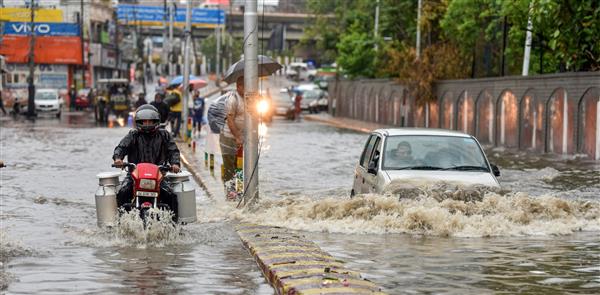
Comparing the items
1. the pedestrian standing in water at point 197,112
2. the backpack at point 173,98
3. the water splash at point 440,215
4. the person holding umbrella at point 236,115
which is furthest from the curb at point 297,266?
the pedestrian standing in water at point 197,112

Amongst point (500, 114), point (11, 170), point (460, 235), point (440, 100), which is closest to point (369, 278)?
point (460, 235)

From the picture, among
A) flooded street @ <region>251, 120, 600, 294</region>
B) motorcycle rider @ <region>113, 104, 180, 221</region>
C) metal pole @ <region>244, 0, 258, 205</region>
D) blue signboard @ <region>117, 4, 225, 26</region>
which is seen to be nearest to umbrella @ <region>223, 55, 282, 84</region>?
metal pole @ <region>244, 0, 258, 205</region>

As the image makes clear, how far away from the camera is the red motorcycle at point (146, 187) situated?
13297 mm

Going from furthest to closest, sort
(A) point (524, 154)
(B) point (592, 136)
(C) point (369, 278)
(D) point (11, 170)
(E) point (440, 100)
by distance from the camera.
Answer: (E) point (440, 100)
(A) point (524, 154)
(B) point (592, 136)
(D) point (11, 170)
(C) point (369, 278)

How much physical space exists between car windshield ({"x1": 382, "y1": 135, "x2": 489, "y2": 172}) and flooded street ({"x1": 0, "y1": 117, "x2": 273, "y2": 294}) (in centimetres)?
235

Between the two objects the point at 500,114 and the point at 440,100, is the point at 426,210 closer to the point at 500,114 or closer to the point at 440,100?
the point at 500,114

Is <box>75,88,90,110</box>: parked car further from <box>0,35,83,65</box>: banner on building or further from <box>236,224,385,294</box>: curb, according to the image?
<box>236,224,385,294</box>: curb

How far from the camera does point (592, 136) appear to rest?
111ft

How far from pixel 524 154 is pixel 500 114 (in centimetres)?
615

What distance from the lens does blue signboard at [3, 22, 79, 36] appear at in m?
95.9

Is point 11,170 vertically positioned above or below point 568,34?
below

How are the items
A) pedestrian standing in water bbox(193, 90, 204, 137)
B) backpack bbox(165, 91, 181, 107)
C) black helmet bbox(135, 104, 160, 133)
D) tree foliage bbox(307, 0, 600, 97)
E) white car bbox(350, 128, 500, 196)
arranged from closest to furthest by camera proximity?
black helmet bbox(135, 104, 160, 133), white car bbox(350, 128, 500, 196), tree foliage bbox(307, 0, 600, 97), backpack bbox(165, 91, 181, 107), pedestrian standing in water bbox(193, 90, 204, 137)

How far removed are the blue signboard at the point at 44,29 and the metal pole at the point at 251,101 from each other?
81.0m

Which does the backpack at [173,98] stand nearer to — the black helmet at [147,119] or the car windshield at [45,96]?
the black helmet at [147,119]
